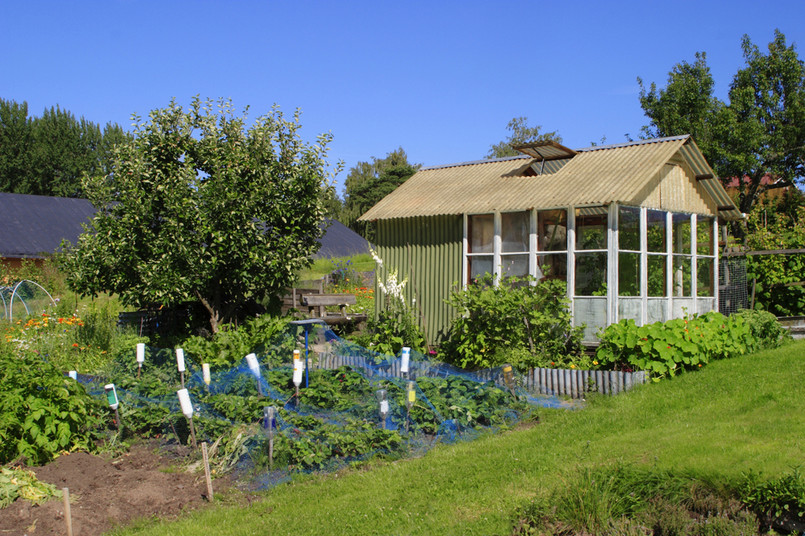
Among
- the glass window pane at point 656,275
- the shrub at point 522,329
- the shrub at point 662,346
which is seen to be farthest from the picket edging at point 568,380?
the glass window pane at point 656,275

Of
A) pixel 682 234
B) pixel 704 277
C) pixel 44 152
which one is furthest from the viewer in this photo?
pixel 44 152

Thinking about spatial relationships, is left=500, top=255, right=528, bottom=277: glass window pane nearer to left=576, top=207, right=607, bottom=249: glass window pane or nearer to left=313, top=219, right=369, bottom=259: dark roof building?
left=576, top=207, right=607, bottom=249: glass window pane

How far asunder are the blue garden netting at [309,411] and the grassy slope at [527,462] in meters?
0.35

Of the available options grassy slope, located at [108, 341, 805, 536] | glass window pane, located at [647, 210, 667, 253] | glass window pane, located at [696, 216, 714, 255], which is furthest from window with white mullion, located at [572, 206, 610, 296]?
glass window pane, located at [696, 216, 714, 255]

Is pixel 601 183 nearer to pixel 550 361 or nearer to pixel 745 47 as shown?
pixel 550 361

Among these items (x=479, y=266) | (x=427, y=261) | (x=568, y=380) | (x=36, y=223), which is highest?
(x=36, y=223)

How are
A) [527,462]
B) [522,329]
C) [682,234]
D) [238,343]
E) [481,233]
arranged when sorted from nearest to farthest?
[527,462] < [522,329] < [238,343] < [481,233] < [682,234]

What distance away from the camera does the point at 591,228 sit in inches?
469

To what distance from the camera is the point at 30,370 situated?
24.7 ft

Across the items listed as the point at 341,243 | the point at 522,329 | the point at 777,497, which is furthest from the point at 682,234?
the point at 341,243

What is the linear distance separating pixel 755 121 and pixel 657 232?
37.5 feet

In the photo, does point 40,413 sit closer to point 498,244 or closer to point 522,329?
point 522,329

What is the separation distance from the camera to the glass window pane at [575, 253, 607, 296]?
1158 centimetres

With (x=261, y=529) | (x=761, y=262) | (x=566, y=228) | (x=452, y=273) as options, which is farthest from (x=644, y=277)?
(x=261, y=529)
